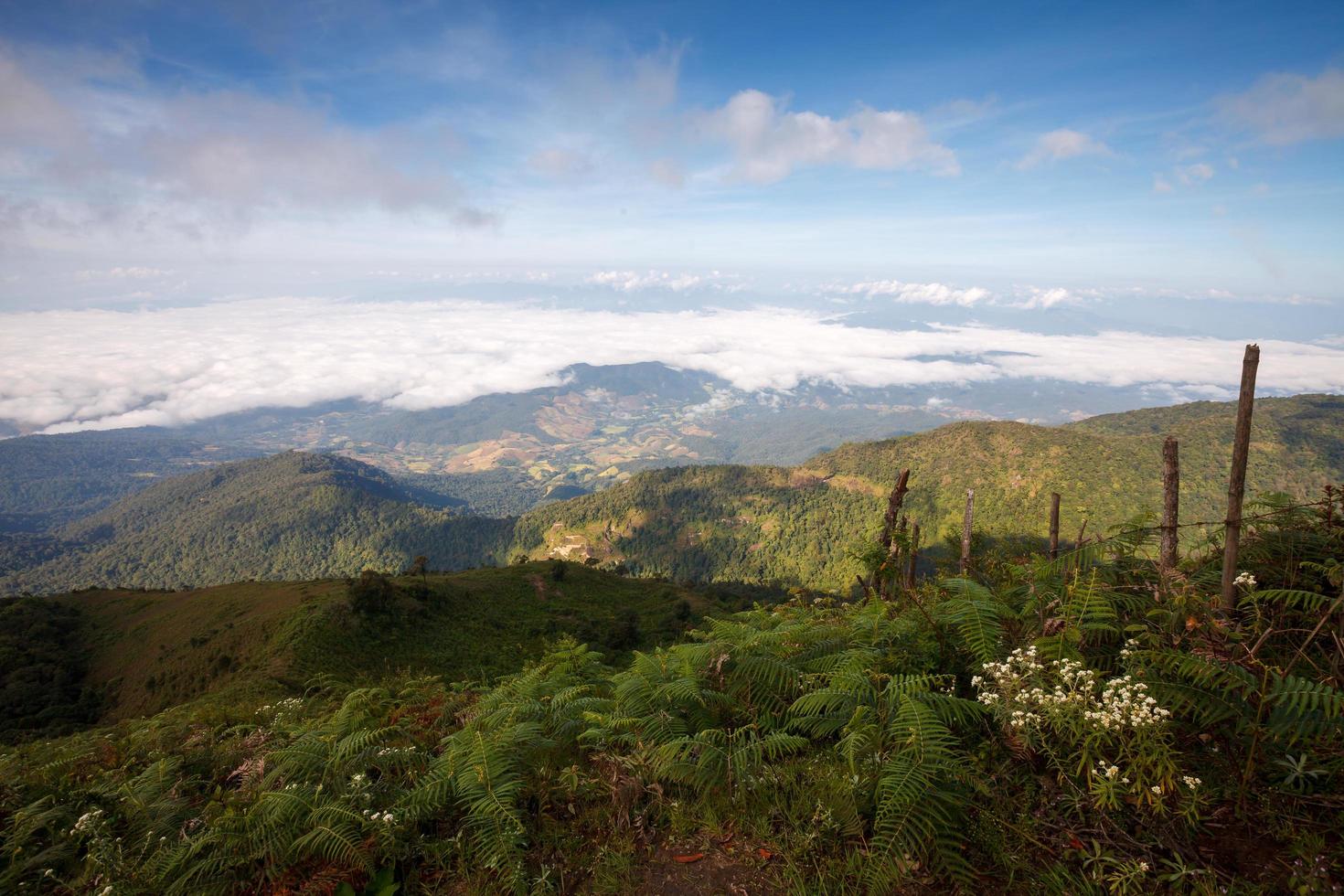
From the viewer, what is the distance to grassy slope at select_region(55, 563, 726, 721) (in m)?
36.1

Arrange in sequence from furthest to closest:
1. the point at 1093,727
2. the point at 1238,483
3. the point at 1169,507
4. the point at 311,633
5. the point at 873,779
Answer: the point at 311,633
the point at 1169,507
the point at 1238,483
the point at 873,779
the point at 1093,727

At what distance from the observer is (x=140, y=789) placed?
5.46m

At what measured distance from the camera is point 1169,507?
6.59m

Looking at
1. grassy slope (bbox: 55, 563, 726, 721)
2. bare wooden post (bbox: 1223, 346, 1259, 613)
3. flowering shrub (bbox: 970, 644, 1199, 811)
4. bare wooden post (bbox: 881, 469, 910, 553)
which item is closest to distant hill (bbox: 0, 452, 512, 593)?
grassy slope (bbox: 55, 563, 726, 721)

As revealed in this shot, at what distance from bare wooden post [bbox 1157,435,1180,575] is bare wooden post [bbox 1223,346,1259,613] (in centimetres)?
54

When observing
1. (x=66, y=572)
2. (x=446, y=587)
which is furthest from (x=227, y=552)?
(x=446, y=587)

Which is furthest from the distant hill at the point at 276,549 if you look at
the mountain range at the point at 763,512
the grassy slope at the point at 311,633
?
the grassy slope at the point at 311,633

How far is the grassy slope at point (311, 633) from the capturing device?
36.1 metres

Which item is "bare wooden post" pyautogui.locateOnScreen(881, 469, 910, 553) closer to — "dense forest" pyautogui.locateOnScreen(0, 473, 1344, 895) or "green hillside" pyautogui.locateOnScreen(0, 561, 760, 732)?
"dense forest" pyautogui.locateOnScreen(0, 473, 1344, 895)

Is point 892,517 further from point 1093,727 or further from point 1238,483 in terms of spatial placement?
point 1093,727

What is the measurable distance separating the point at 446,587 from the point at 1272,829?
→ 59.2m

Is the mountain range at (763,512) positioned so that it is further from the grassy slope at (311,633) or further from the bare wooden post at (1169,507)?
the bare wooden post at (1169,507)

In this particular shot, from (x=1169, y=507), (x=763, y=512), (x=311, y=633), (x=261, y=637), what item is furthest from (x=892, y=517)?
(x=763, y=512)

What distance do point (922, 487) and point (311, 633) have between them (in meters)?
144
